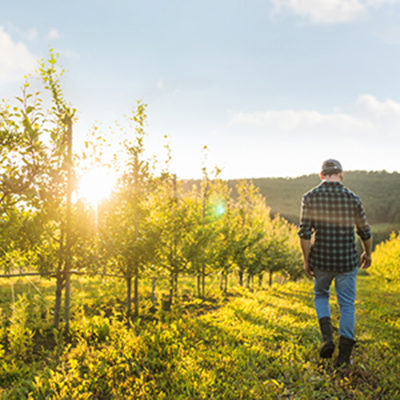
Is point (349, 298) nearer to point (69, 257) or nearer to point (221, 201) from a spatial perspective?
point (69, 257)

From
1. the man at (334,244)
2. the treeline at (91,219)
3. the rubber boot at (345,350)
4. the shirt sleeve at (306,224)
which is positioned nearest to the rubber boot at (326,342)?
the man at (334,244)

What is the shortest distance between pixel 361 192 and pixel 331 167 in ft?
533

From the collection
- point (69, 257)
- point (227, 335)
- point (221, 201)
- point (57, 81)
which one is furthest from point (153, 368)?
point (221, 201)

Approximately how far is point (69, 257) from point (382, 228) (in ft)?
419

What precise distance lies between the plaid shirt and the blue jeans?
4.6 inches

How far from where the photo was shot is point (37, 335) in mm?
6215

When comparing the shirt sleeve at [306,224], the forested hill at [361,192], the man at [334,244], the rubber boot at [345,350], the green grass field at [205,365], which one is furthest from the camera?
the forested hill at [361,192]

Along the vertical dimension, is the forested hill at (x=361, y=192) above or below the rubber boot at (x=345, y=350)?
above

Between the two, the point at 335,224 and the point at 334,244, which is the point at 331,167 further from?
the point at 334,244

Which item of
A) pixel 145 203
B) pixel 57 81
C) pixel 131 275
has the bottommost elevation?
pixel 131 275

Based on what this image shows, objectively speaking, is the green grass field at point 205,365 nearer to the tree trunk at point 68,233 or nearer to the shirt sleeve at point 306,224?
the tree trunk at point 68,233

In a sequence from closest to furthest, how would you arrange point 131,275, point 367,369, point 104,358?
point 367,369
point 104,358
point 131,275

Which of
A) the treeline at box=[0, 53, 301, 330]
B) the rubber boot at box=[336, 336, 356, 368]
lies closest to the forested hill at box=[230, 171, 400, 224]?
the treeline at box=[0, 53, 301, 330]

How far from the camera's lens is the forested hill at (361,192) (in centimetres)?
12594
